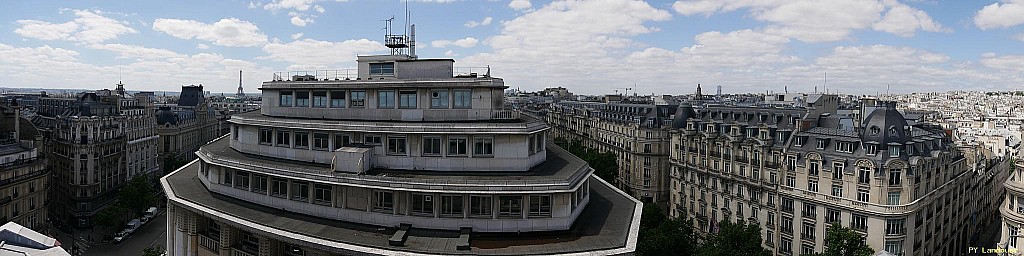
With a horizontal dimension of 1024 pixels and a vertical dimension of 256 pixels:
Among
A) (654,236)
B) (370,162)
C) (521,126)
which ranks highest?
(521,126)

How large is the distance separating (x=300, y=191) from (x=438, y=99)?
36.6 ft

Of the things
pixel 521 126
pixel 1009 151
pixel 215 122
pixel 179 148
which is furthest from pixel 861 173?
pixel 215 122

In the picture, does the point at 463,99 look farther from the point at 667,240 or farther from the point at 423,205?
the point at 667,240

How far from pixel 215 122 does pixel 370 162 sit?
139m

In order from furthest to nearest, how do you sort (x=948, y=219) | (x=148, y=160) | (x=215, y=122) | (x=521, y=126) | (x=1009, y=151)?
1. (x=215, y=122)
2. (x=1009, y=151)
3. (x=148, y=160)
4. (x=948, y=219)
5. (x=521, y=126)

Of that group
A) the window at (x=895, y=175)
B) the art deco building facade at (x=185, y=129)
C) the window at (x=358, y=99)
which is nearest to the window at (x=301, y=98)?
the window at (x=358, y=99)

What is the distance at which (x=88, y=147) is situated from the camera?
9344cm

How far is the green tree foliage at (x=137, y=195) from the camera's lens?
Result: 93.3 m

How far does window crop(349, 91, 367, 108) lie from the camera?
152 ft

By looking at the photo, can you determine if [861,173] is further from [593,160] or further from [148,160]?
[148,160]

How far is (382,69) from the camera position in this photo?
53156 mm

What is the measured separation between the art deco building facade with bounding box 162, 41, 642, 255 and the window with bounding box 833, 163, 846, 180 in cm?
2844

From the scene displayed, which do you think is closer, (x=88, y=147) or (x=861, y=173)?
(x=861, y=173)

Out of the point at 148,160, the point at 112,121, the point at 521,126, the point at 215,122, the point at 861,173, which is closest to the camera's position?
the point at 521,126
